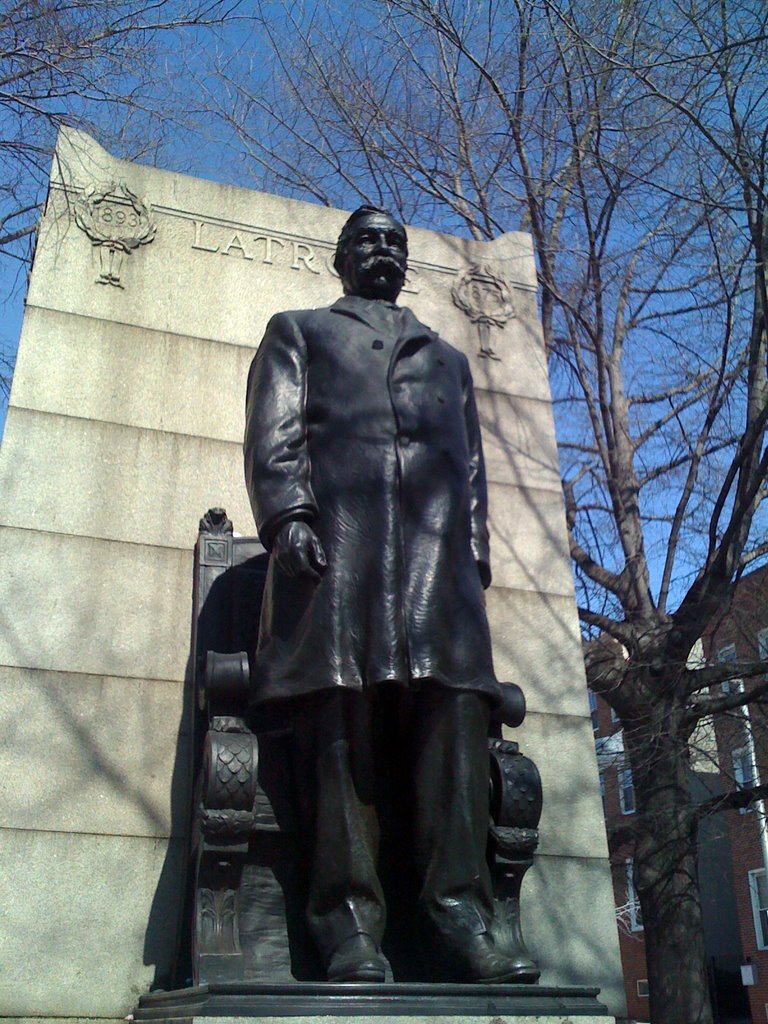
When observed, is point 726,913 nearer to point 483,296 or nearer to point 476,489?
point 483,296

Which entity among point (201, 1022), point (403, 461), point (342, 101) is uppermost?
point (342, 101)

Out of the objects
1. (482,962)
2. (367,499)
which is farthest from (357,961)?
(367,499)

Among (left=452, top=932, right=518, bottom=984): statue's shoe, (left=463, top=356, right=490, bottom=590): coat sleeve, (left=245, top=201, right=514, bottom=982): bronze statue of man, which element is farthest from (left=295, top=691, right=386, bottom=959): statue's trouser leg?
(left=463, top=356, right=490, bottom=590): coat sleeve

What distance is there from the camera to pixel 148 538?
6258 mm

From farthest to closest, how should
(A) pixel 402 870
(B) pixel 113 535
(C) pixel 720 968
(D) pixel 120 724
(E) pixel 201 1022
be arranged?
(C) pixel 720 968 < (B) pixel 113 535 < (D) pixel 120 724 < (A) pixel 402 870 < (E) pixel 201 1022

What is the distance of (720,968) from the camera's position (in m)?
32.9

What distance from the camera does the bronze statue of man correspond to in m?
4.20

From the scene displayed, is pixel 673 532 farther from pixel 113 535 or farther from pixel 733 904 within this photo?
pixel 733 904

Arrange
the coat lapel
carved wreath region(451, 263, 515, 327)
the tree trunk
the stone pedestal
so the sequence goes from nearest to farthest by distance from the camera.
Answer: the stone pedestal → the coat lapel → carved wreath region(451, 263, 515, 327) → the tree trunk

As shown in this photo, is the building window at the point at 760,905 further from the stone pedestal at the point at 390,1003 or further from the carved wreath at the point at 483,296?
the stone pedestal at the point at 390,1003

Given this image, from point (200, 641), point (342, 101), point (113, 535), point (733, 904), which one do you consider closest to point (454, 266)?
point (113, 535)

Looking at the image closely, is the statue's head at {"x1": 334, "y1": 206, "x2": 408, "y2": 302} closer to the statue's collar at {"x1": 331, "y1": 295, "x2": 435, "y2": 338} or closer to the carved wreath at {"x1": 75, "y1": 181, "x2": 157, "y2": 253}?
the statue's collar at {"x1": 331, "y1": 295, "x2": 435, "y2": 338}

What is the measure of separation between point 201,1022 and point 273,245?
546cm

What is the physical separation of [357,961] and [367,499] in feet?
5.94
